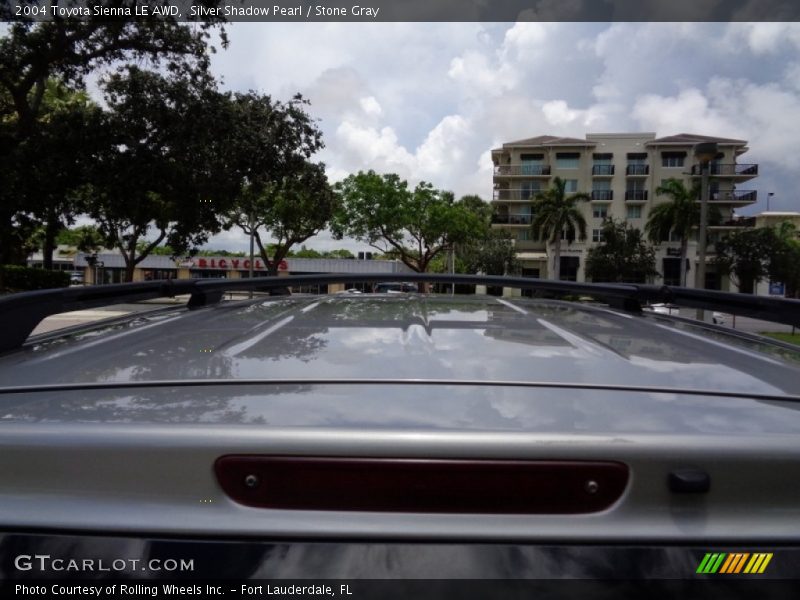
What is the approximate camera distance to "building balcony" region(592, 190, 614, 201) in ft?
178

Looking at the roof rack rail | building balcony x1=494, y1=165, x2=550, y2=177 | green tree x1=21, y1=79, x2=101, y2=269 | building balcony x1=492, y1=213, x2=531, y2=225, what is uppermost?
building balcony x1=494, y1=165, x2=550, y2=177

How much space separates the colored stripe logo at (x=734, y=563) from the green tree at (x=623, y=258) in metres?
50.5

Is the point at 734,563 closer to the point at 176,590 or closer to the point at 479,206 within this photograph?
the point at 176,590

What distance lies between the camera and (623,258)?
4872 centimetres

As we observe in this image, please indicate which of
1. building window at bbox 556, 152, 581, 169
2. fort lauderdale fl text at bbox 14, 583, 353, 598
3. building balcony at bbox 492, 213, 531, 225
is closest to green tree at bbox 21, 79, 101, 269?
fort lauderdale fl text at bbox 14, 583, 353, 598

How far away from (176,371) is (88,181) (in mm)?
17771

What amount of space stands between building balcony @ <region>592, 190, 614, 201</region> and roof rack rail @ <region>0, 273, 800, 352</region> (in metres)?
55.1

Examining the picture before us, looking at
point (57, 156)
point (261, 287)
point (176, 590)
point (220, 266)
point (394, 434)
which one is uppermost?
point (57, 156)

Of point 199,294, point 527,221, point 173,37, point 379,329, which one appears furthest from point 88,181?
point 527,221

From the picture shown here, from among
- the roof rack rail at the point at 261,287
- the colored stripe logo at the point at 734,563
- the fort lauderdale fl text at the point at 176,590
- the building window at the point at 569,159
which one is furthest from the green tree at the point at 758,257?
the fort lauderdale fl text at the point at 176,590

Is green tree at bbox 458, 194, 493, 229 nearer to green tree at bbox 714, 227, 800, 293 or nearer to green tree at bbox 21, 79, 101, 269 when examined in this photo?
green tree at bbox 714, 227, 800, 293

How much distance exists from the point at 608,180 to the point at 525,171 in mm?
7577

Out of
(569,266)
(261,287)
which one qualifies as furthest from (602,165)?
(261,287)

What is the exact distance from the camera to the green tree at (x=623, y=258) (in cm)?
4872
